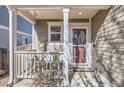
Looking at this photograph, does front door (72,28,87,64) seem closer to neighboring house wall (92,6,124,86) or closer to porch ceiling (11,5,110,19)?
porch ceiling (11,5,110,19)

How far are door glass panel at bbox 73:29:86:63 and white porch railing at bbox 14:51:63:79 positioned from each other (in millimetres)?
2813

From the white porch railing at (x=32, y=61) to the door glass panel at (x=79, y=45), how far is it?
281 cm

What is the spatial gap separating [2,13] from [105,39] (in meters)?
5.76

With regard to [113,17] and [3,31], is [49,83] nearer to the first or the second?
[113,17]

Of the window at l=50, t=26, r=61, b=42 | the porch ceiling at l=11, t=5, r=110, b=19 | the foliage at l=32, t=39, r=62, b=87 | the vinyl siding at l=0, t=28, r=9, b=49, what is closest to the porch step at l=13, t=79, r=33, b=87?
the foliage at l=32, t=39, r=62, b=87

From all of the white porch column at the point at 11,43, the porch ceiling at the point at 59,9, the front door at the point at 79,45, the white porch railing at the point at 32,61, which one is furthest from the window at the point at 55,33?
the white porch column at the point at 11,43

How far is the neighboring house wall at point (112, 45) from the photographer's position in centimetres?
516

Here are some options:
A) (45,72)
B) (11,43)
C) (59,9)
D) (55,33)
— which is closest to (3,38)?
(55,33)

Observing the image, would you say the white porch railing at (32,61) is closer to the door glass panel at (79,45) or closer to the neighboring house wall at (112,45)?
the neighboring house wall at (112,45)

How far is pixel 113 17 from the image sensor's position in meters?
5.85

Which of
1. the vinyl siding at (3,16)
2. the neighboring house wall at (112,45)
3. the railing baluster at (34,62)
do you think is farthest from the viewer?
the vinyl siding at (3,16)

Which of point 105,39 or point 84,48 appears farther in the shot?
point 84,48

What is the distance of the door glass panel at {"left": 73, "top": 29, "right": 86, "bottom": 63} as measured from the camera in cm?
962
